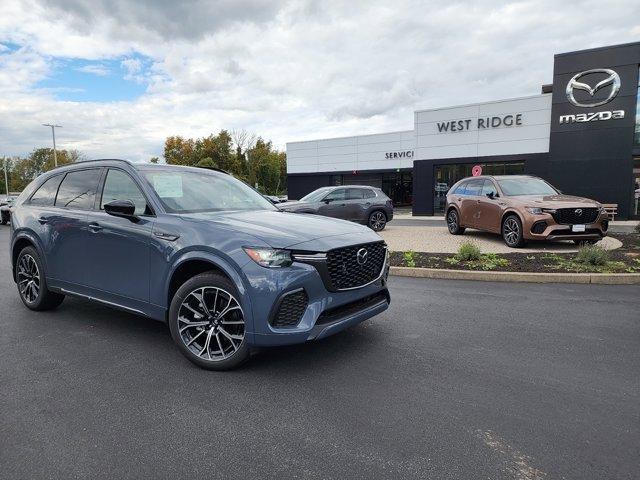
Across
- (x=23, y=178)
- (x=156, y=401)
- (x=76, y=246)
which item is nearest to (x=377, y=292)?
(x=156, y=401)

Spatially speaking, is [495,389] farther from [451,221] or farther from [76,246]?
[451,221]

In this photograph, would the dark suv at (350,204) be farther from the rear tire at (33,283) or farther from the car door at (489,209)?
the rear tire at (33,283)

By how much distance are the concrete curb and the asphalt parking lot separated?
222cm

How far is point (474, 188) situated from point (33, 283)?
1049cm

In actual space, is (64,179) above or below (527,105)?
below

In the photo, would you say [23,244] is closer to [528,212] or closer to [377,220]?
[528,212]

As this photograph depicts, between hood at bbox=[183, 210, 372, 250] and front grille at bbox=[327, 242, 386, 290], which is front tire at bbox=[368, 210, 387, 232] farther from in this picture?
front grille at bbox=[327, 242, 386, 290]

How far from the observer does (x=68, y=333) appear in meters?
4.64

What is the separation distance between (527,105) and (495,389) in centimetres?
2294

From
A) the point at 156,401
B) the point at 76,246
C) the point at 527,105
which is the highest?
the point at 527,105

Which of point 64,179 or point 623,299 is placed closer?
point 64,179

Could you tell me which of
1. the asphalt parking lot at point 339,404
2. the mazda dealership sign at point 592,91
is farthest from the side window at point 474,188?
the mazda dealership sign at point 592,91

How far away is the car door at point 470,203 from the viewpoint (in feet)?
39.2

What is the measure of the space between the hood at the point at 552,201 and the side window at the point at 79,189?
855 cm
